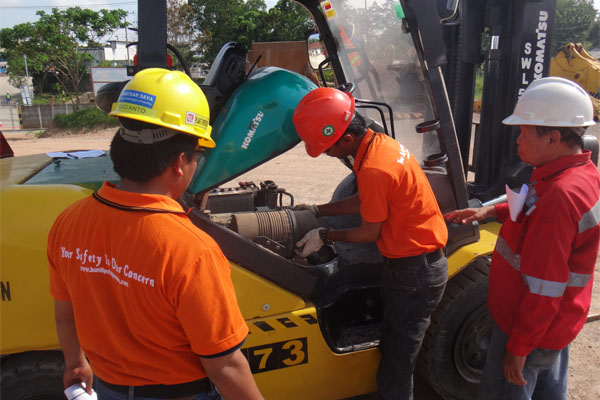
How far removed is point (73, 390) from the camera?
5.34 feet

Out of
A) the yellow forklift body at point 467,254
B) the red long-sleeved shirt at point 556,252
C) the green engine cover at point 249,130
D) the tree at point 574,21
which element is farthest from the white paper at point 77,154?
the tree at point 574,21

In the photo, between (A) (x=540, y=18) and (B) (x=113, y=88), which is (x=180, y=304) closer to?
(B) (x=113, y=88)

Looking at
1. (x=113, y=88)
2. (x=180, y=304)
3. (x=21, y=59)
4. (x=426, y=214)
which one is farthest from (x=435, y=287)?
(x=21, y=59)

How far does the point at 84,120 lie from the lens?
20.8 m

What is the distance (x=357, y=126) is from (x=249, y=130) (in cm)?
54

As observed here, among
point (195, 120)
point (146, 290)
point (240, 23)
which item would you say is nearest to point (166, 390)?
point (146, 290)

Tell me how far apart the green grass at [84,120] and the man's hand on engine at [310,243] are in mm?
19790

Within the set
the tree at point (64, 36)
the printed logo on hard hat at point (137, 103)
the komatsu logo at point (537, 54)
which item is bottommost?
the printed logo on hard hat at point (137, 103)

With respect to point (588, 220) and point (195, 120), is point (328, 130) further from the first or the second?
point (588, 220)

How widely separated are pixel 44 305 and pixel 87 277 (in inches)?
37.1

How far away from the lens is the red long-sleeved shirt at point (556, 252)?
187 cm

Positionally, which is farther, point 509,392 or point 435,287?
point 435,287

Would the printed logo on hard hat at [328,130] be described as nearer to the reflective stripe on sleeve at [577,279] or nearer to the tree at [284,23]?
the reflective stripe on sleeve at [577,279]

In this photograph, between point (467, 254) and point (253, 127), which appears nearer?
point (253, 127)
